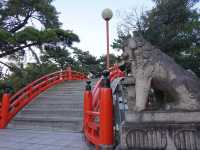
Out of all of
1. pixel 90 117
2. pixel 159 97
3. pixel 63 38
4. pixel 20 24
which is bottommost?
pixel 90 117

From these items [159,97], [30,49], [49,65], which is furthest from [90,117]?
[49,65]

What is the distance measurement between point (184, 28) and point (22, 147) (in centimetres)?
1953

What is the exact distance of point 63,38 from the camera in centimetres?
1706

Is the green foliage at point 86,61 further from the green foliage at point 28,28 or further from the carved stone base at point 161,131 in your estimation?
the carved stone base at point 161,131

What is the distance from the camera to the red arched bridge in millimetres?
4711

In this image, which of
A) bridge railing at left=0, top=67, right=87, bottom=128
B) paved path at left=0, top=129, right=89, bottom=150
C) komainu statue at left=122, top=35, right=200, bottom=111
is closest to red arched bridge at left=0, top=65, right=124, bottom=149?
bridge railing at left=0, top=67, right=87, bottom=128

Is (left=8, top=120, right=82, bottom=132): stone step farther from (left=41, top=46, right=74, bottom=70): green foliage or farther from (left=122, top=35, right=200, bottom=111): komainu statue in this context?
(left=41, top=46, right=74, bottom=70): green foliage

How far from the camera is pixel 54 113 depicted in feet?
32.7

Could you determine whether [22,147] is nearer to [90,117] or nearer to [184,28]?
[90,117]

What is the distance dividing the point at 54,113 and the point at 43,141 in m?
3.26

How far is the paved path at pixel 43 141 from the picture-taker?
6105 mm

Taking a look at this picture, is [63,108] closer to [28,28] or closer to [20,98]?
[20,98]

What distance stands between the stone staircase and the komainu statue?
424 centimetres

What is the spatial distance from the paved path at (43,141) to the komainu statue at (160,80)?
228cm
